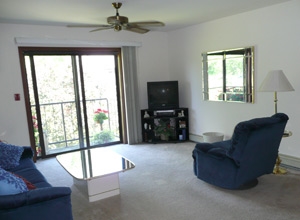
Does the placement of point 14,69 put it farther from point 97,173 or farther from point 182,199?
point 182,199

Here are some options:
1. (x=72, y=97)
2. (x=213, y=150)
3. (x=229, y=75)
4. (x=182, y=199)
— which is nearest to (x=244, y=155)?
(x=213, y=150)

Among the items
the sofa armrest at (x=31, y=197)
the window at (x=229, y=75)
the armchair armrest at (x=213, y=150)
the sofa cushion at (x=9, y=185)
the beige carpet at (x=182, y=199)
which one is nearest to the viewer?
the sofa armrest at (x=31, y=197)

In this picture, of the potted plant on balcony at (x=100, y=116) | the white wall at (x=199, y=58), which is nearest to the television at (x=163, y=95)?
the white wall at (x=199, y=58)

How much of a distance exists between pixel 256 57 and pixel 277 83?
906 millimetres

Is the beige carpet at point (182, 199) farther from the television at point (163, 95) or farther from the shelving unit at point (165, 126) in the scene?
Answer: the television at point (163, 95)

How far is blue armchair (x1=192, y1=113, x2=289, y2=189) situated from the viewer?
2.79 m

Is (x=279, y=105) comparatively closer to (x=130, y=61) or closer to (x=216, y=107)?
(x=216, y=107)

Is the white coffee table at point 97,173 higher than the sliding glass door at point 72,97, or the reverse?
the sliding glass door at point 72,97

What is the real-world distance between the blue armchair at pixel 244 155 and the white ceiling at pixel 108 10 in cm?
174

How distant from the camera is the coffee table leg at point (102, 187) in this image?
2998 millimetres

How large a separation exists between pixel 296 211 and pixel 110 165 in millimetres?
2074

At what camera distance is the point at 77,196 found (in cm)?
316

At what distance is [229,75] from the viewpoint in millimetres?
4480

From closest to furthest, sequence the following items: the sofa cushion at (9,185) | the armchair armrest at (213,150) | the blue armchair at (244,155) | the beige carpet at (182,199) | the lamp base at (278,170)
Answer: the sofa cushion at (9,185), the beige carpet at (182,199), the blue armchair at (244,155), the armchair armrest at (213,150), the lamp base at (278,170)
